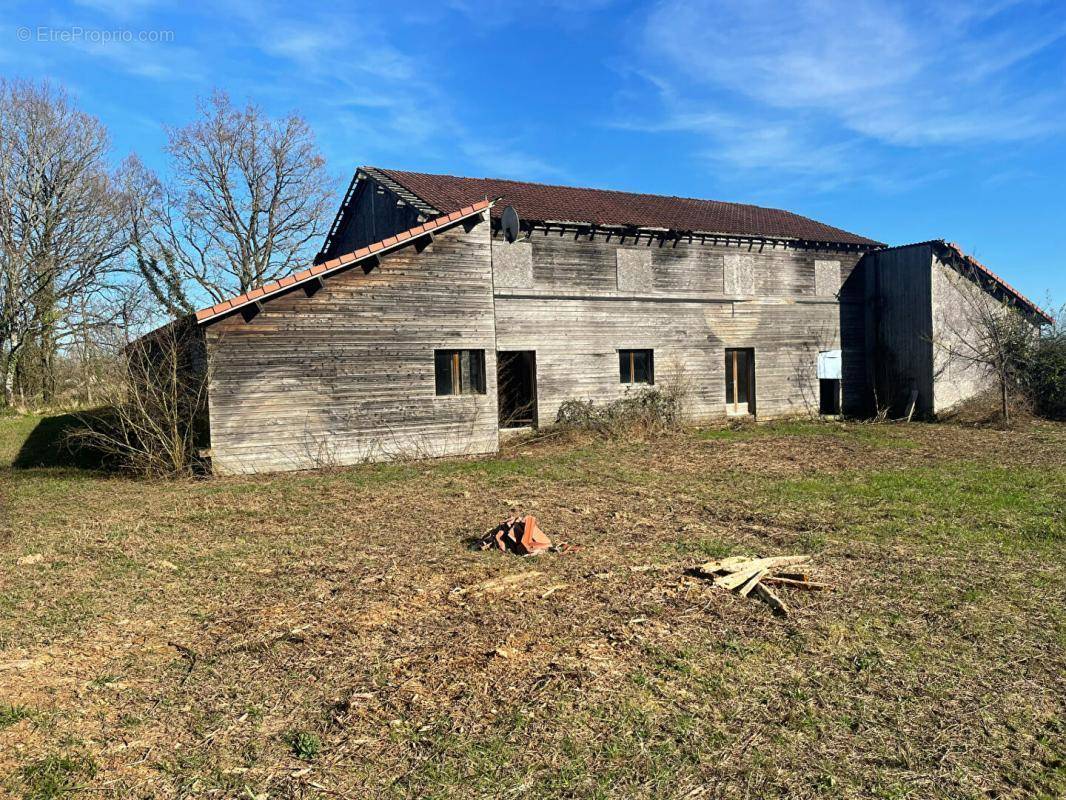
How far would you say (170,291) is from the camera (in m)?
33.9

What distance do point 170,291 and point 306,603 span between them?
33.6 m

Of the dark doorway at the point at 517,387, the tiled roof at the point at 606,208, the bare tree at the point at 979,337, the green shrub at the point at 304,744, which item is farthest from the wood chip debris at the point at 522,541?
the bare tree at the point at 979,337

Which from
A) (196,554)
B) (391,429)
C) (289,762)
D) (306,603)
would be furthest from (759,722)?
(391,429)

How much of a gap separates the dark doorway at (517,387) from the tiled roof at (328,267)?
4.04 m

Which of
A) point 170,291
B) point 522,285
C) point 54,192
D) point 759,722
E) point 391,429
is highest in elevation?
point 54,192

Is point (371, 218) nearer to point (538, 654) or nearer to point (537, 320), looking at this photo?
point (537, 320)

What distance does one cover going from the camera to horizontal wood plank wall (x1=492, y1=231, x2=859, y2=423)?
17.5 metres

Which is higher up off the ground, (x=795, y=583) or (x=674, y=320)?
(x=674, y=320)

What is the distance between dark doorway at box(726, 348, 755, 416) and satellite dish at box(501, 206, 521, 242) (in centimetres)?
813

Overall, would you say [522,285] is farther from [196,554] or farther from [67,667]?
[67,667]

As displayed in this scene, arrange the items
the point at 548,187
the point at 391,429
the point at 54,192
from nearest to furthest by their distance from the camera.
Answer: the point at 391,429 → the point at 548,187 → the point at 54,192

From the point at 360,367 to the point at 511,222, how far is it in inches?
222

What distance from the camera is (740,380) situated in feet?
68.6

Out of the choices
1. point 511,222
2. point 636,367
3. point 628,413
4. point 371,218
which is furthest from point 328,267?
point 636,367
